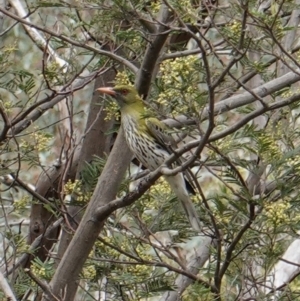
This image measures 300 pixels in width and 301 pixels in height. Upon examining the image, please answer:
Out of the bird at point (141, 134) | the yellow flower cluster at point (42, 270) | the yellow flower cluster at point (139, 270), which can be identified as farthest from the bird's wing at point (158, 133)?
the yellow flower cluster at point (42, 270)

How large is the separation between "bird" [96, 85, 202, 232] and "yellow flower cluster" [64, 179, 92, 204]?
287mm

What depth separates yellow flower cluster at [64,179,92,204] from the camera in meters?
3.73

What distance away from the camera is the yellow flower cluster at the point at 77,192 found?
3727 millimetres

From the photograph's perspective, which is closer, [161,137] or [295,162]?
[295,162]

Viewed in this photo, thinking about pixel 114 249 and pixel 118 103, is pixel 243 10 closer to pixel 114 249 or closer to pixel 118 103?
pixel 114 249

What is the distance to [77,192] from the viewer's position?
3.94 metres

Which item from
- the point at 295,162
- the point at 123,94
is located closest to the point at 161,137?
the point at 123,94

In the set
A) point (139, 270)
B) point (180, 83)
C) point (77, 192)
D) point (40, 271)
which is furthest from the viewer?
point (77, 192)

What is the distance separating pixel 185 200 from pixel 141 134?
54 cm

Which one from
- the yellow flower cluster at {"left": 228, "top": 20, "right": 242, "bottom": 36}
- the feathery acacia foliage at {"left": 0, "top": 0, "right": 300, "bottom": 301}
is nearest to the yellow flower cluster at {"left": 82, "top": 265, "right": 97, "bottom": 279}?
the feathery acacia foliage at {"left": 0, "top": 0, "right": 300, "bottom": 301}

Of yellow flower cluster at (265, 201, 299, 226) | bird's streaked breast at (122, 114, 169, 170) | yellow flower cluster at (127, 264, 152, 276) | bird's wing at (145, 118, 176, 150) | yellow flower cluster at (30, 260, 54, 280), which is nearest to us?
yellow flower cluster at (265, 201, 299, 226)

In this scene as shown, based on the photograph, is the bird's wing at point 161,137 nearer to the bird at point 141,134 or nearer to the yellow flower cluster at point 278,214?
the bird at point 141,134

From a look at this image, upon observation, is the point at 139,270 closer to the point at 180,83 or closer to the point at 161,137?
the point at 161,137

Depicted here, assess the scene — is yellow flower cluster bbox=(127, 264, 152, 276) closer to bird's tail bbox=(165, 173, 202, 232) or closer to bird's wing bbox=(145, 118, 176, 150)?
bird's tail bbox=(165, 173, 202, 232)
